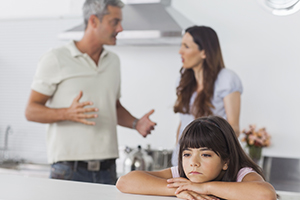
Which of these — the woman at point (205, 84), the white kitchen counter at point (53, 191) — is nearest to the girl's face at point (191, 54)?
the woman at point (205, 84)

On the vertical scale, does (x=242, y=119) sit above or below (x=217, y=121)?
below

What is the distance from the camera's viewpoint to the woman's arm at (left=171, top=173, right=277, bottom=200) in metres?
0.83

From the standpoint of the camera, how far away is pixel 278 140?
255 cm

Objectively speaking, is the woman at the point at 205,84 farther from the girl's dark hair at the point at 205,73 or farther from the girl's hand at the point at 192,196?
the girl's hand at the point at 192,196

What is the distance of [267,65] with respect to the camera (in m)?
2.57

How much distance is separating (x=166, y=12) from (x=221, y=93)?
3.29 feet

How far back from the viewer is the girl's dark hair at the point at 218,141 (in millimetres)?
972

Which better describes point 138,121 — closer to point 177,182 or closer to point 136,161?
point 136,161

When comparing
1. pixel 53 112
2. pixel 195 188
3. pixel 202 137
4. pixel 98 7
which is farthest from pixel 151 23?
pixel 195 188

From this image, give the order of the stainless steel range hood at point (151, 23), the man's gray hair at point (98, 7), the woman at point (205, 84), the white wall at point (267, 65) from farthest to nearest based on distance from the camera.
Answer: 1. the white wall at point (267, 65)
2. the stainless steel range hood at point (151, 23)
3. the man's gray hair at point (98, 7)
4. the woman at point (205, 84)

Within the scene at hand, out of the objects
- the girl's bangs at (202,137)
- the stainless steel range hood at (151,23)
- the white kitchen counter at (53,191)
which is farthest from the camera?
the stainless steel range hood at (151,23)

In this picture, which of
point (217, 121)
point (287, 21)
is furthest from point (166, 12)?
point (217, 121)

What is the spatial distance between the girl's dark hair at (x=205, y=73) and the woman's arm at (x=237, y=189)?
72cm

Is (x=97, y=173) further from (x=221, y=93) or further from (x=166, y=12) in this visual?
(x=166, y=12)
